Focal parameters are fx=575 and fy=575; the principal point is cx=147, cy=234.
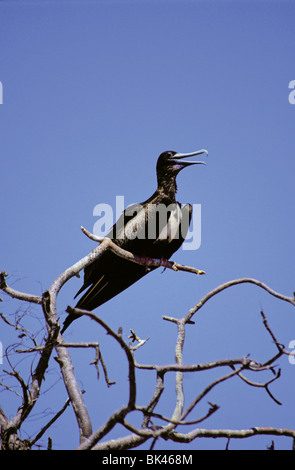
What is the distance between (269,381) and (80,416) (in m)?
1.28

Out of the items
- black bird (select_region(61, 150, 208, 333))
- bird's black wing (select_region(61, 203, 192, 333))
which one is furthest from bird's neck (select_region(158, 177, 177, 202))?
bird's black wing (select_region(61, 203, 192, 333))

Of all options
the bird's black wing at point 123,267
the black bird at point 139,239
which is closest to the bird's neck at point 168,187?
the black bird at point 139,239

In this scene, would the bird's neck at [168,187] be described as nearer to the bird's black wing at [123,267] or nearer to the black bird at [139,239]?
the black bird at [139,239]

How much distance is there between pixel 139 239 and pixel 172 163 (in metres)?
1.16

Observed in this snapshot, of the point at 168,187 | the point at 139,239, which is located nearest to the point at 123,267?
the point at 139,239

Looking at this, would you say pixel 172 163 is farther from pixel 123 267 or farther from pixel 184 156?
pixel 123 267

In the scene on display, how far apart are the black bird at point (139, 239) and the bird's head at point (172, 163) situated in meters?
0.30

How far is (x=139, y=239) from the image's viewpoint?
18.0 feet

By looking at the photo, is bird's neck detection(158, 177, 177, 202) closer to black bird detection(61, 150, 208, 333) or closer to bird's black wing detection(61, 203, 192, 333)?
black bird detection(61, 150, 208, 333)

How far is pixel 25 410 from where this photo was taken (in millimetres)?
3592

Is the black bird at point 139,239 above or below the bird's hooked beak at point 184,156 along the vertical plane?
below

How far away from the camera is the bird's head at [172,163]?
20.2 feet
